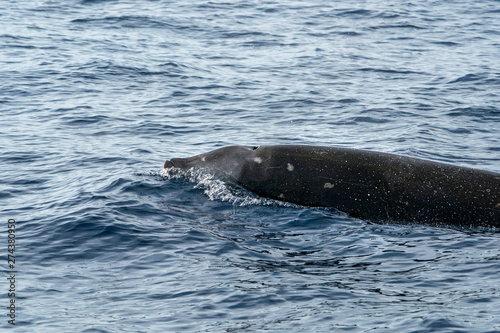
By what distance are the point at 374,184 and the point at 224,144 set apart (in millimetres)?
5647

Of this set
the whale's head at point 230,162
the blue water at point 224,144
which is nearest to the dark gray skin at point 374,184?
the whale's head at point 230,162

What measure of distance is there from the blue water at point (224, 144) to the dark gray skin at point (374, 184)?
24 cm

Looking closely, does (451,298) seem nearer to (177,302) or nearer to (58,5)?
(177,302)

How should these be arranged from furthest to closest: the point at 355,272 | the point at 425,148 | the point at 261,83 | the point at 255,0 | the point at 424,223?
1. the point at 255,0
2. the point at 261,83
3. the point at 425,148
4. the point at 424,223
5. the point at 355,272

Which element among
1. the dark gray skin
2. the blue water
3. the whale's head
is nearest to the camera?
the blue water

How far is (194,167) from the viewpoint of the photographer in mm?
12133

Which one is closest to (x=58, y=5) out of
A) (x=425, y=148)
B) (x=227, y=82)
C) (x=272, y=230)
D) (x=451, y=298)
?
(x=227, y=82)

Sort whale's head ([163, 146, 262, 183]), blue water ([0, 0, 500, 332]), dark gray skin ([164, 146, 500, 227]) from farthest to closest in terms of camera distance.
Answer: whale's head ([163, 146, 262, 183]), dark gray skin ([164, 146, 500, 227]), blue water ([0, 0, 500, 332])

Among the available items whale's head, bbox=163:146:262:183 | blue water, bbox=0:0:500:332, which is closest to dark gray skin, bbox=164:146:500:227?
whale's head, bbox=163:146:262:183

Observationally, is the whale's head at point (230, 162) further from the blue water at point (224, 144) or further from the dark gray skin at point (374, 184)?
the blue water at point (224, 144)

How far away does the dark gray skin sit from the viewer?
408 inches

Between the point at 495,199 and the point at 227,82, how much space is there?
13152mm

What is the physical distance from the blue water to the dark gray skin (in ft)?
0.78

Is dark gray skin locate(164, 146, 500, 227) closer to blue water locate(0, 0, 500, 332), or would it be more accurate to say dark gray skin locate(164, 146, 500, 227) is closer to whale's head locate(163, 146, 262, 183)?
whale's head locate(163, 146, 262, 183)
